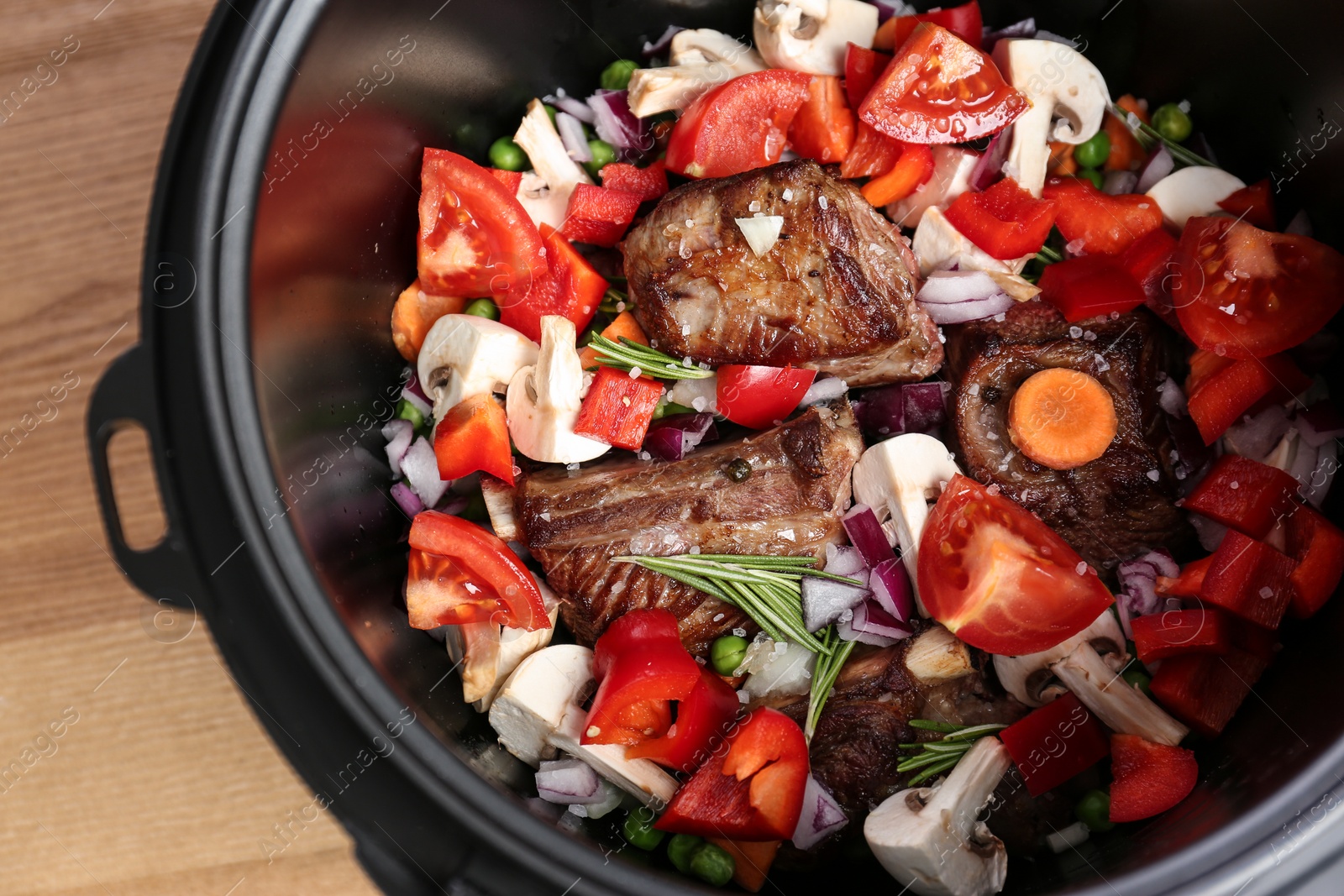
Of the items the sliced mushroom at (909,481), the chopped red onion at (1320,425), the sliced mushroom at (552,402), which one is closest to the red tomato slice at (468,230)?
the sliced mushroom at (552,402)

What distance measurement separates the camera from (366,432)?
2.77 m

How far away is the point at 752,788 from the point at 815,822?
293mm

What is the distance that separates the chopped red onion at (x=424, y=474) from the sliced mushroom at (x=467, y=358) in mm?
141

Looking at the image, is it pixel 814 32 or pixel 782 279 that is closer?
pixel 782 279

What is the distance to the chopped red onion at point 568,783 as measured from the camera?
255 cm

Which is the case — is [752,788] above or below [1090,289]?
below

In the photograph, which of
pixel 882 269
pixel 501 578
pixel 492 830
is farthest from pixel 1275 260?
pixel 492 830

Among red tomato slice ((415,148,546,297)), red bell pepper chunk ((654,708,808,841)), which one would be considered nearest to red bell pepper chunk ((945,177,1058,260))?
red tomato slice ((415,148,546,297))

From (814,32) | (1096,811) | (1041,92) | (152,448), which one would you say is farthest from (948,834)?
(152,448)

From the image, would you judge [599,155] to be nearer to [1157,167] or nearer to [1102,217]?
[1102,217]

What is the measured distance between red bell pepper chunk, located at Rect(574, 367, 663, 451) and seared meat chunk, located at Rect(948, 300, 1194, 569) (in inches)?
40.1

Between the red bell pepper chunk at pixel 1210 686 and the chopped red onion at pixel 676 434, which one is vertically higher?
the chopped red onion at pixel 676 434

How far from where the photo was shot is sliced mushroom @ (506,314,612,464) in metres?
2.61

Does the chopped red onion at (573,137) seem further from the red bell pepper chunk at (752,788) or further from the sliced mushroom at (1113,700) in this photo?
the sliced mushroom at (1113,700)
